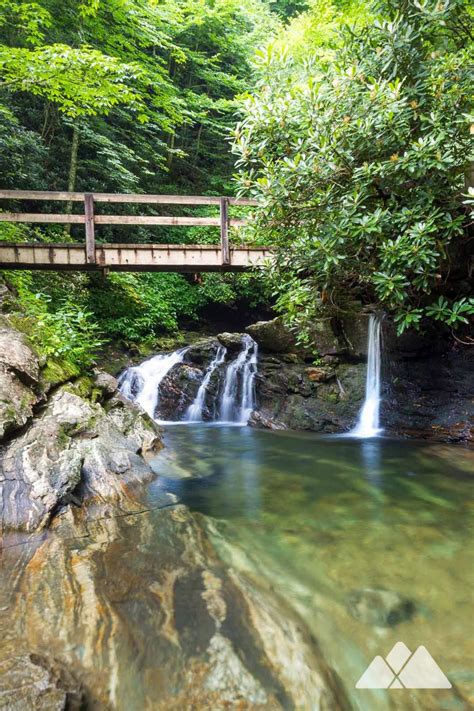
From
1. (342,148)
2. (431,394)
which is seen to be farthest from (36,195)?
(431,394)

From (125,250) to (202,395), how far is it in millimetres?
3699

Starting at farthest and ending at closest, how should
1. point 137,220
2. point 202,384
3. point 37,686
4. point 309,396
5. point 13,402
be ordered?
1. point 202,384
2. point 309,396
3. point 137,220
4. point 13,402
5. point 37,686

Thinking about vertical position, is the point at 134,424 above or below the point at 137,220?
below

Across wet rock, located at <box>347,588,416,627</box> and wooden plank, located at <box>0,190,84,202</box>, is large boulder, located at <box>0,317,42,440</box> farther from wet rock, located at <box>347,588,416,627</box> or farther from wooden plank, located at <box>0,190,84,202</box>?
wet rock, located at <box>347,588,416,627</box>

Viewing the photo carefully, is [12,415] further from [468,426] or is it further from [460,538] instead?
[468,426]

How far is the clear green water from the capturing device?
8.07 ft

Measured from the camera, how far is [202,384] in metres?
10.1

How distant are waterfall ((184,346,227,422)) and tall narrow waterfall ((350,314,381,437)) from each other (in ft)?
11.8

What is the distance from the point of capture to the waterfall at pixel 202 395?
9.80 m

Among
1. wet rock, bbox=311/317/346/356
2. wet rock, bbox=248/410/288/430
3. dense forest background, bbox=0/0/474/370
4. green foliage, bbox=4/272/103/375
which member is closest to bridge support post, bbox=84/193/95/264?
dense forest background, bbox=0/0/474/370

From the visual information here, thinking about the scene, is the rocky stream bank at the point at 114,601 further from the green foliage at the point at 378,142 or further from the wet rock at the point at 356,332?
the wet rock at the point at 356,332

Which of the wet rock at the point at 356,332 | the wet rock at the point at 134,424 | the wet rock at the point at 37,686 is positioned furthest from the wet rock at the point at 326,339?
the wet rock at the point at 37,686

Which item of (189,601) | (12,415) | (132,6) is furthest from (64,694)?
(132,6)

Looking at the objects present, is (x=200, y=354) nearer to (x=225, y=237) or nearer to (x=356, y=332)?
(x=225, y=237)
